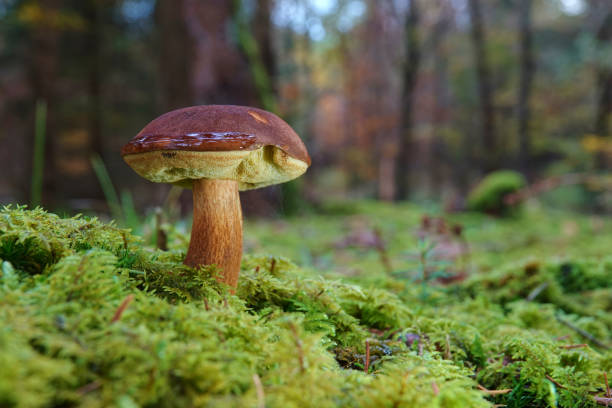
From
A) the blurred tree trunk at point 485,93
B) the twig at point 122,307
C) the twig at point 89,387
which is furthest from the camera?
the blurred tree trunk at point 485,93

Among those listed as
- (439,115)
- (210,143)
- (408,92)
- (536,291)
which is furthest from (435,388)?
(439,115)

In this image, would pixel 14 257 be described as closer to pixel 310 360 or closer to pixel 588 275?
pixel 310 360

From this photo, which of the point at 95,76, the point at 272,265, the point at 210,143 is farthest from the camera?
the point at 95,76

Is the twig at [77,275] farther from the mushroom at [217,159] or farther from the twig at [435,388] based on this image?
the twig at [435,388]

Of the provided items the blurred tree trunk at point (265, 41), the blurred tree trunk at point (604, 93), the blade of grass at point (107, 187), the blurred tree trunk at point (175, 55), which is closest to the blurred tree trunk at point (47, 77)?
the blurred tree trunk at point (175, 55)

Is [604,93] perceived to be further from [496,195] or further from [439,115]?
[439,115]

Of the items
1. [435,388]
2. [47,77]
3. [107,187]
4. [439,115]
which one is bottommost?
[435,388]

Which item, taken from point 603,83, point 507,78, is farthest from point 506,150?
point 603,83
